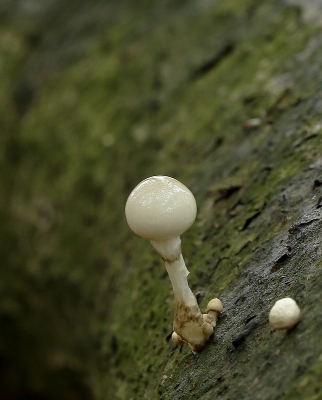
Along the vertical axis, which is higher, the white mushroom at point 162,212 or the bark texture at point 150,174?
the white mushroom at point 162,212

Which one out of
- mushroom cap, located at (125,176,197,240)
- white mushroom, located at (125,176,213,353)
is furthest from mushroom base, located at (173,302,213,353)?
mushroom cap, located at (125,176,197,240)

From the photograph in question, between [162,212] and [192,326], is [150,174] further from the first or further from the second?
[162,212]

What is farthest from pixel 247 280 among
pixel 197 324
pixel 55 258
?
pixel 55 258

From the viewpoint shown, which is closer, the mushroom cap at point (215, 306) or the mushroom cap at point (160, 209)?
the mushroom cap at point (160, 209)

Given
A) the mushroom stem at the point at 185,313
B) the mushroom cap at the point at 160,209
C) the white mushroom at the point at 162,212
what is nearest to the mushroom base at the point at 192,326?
the mushroom stem at the point at 185,313

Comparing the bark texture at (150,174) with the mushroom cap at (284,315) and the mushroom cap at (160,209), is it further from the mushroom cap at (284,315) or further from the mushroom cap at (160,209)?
the mushroom cap at (160,209)

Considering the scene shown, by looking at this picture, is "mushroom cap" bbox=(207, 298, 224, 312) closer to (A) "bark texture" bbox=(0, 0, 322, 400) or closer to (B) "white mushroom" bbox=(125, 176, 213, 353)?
(A) "bark texture" bbox=(0, 0, 322, 400)
